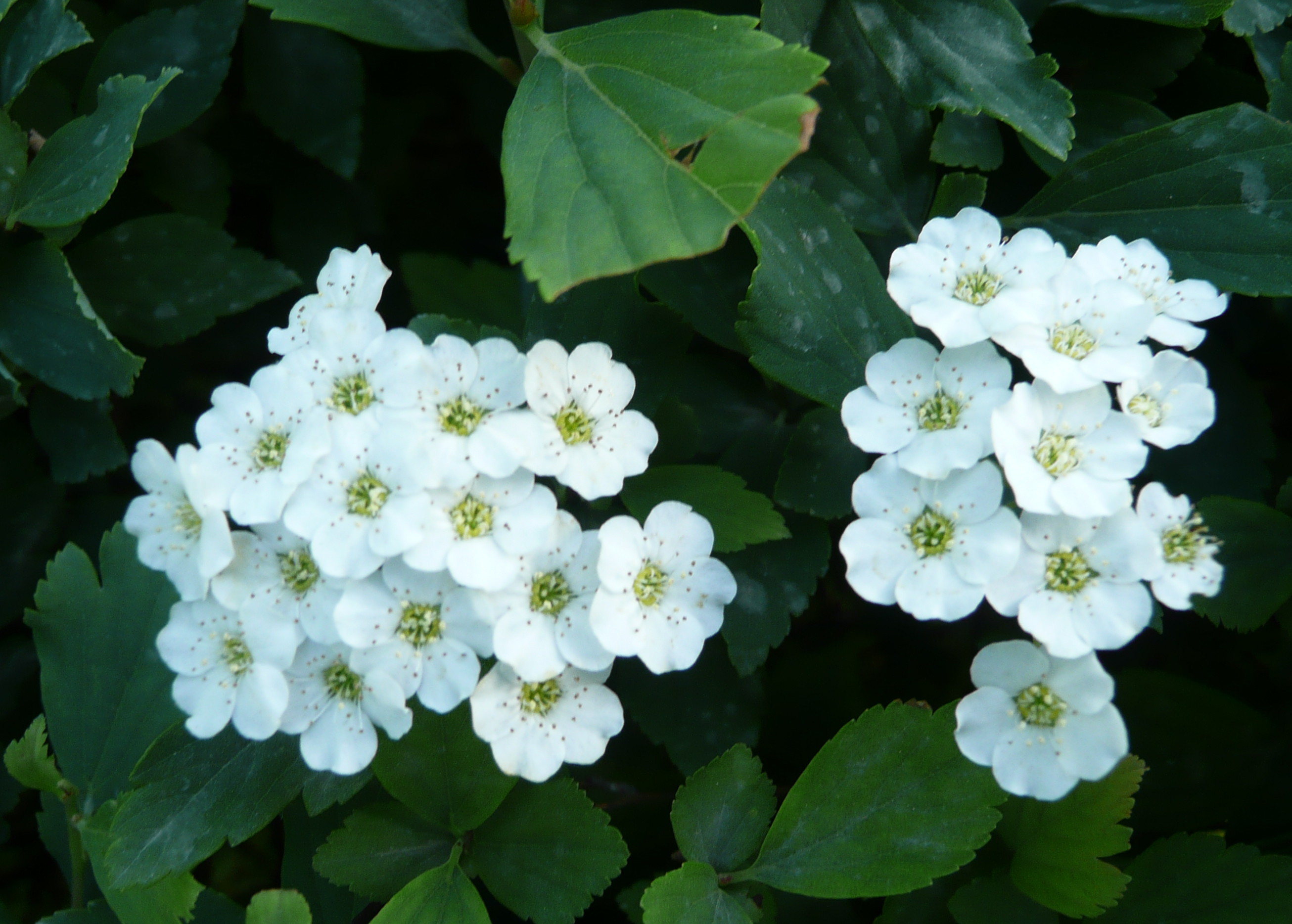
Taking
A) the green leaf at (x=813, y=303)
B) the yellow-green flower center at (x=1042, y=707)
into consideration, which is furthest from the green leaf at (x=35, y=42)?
the yellow-green flower center at (x=1042, y=707)

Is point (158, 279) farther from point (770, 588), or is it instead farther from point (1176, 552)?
point (1176, 552)

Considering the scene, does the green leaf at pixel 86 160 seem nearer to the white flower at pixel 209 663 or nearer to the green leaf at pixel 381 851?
the white flower at pixel 209 663

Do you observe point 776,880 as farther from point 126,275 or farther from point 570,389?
point 126,275

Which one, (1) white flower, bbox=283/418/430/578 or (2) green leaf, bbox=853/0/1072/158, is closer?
(1) white flower, bbox=283/418/430/578

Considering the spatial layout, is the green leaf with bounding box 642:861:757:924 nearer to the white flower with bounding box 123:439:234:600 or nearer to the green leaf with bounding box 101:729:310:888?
the green leaf with bounding box 101:729:310:888

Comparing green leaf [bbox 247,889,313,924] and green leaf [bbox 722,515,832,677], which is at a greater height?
green leaf [bbox 722,515,832,677]

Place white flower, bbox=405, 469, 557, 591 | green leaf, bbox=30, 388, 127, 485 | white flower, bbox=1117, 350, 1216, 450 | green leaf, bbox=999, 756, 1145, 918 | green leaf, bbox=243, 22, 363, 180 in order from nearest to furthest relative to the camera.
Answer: white flower, bbox=405, 469, 557, 591 → white flower, bbox=1117, 350, 1216, 450 → green leaf, bbox=999, 756, 1145, 918 → green leaf, bbox=30, 388, 127, 485 → green leaf, bbox=243, 22, 363, 180

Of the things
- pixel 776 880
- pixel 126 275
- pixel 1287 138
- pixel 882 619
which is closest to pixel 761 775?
pixel 776 880

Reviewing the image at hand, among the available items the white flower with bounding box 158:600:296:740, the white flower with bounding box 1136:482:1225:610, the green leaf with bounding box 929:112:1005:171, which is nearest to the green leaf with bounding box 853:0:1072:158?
the green leaf with bounding box 929:112:1005:171
